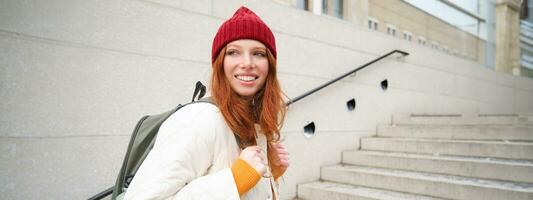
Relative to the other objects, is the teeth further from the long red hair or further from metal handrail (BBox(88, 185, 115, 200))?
metal handrail (BBox(88, 185, 115, 200))

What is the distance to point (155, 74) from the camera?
2430 millimetres

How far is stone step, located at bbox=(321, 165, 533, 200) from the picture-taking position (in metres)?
2.83

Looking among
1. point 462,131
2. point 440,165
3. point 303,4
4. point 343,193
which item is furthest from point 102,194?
point 462,131

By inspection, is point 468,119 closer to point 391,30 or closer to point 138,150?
point 391,30

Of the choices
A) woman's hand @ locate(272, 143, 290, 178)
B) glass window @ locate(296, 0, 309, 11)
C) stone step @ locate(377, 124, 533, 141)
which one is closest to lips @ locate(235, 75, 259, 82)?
woman's hand @ locate(272, 143, 290, 178)

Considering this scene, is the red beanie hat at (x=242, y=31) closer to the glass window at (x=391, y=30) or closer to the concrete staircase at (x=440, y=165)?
the concrete staircase at (x=440, y=165)

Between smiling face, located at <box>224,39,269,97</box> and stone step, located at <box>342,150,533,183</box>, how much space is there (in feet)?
9.94

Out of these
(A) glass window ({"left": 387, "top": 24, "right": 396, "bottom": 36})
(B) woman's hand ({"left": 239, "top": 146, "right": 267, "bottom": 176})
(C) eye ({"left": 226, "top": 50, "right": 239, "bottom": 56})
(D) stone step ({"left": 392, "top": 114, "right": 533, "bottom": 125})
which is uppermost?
(A) glass window ({"left": 387, "top": 24, "right": 396, "bottom": 36})

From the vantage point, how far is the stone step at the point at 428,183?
2.83 m

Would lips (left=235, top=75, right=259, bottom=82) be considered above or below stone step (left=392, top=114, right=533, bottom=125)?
→ above

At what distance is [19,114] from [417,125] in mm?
4448

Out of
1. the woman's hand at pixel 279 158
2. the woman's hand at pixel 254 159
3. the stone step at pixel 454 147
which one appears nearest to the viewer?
the woman's hand at pixel 254 159

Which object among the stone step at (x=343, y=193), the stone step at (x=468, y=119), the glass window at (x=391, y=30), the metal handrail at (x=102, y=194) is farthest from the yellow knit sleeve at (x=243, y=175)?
the glass window at (x=391, y=30)

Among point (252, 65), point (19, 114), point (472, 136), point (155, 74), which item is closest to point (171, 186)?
point (252, 65)
